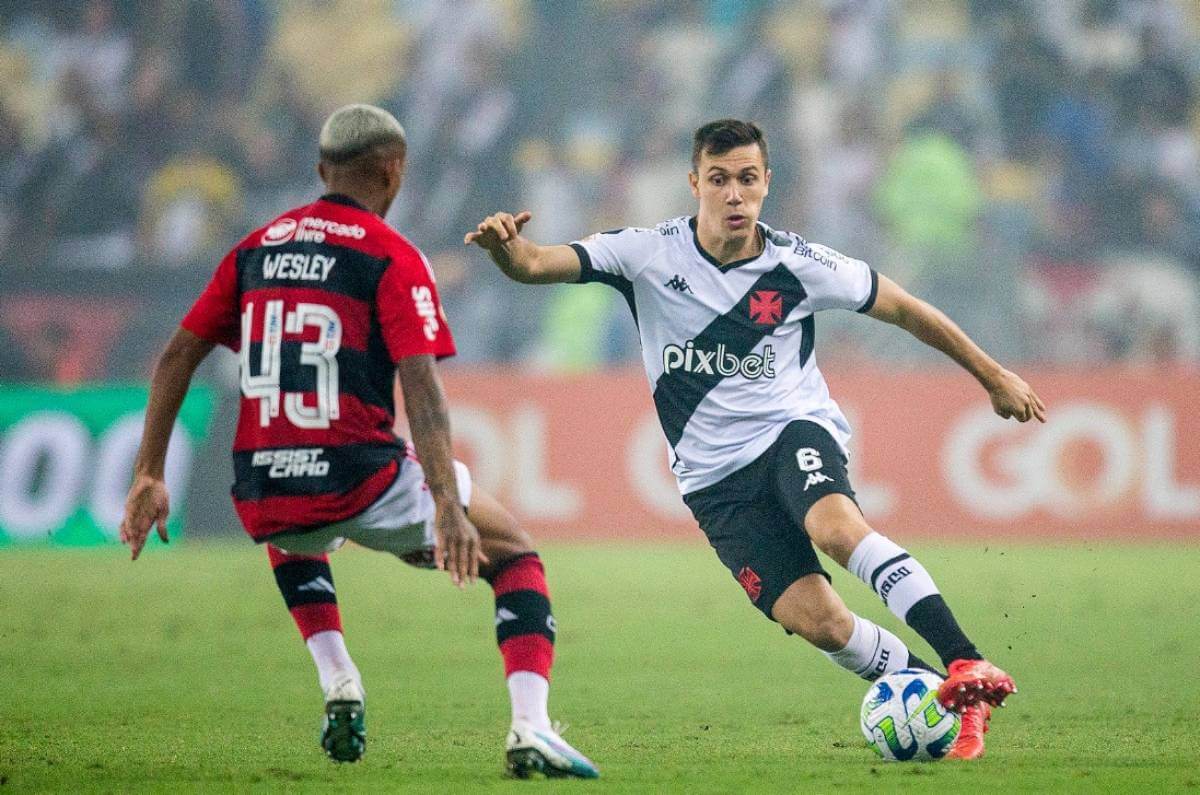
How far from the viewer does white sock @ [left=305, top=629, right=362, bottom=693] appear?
579 cm

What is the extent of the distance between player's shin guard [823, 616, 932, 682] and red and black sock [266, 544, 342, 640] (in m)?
1.82

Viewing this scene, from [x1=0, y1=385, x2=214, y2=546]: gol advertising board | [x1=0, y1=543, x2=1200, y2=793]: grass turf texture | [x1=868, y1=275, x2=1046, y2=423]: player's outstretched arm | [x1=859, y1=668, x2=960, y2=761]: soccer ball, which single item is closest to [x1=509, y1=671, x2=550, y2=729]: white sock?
[x1=0, y1=543, x2=1200, y2=793]: grass turf texture

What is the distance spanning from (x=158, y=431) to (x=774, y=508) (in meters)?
2.35

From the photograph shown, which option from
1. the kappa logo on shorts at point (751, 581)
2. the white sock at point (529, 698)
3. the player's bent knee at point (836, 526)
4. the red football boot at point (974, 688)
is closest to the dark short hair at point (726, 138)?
the player's bent knee at point (836, 526)

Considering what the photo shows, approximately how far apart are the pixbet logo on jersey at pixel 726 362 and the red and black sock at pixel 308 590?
5.33ft

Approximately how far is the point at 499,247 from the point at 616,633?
5.13 meters

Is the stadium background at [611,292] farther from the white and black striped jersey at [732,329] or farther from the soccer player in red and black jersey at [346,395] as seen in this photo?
the soccer player in red and black jersey at [346,395]

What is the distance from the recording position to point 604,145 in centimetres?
2106

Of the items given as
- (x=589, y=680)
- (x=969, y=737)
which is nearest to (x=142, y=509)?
(x=969, y=737)

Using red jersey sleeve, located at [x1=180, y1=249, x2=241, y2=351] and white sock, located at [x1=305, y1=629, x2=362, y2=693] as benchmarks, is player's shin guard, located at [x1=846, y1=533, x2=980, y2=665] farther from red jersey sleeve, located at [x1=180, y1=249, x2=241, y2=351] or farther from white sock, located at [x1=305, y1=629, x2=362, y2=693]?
red jersey sleeve, located at [x1=180, y1=249, x2=241, y2=351]

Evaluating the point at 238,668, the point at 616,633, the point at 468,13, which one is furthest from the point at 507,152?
the point at 238,668

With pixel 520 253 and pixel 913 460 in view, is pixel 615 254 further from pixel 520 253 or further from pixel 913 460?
pixel 913 460

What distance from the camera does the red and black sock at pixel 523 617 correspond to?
5.38 metres

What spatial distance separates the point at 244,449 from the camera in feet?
17.6
